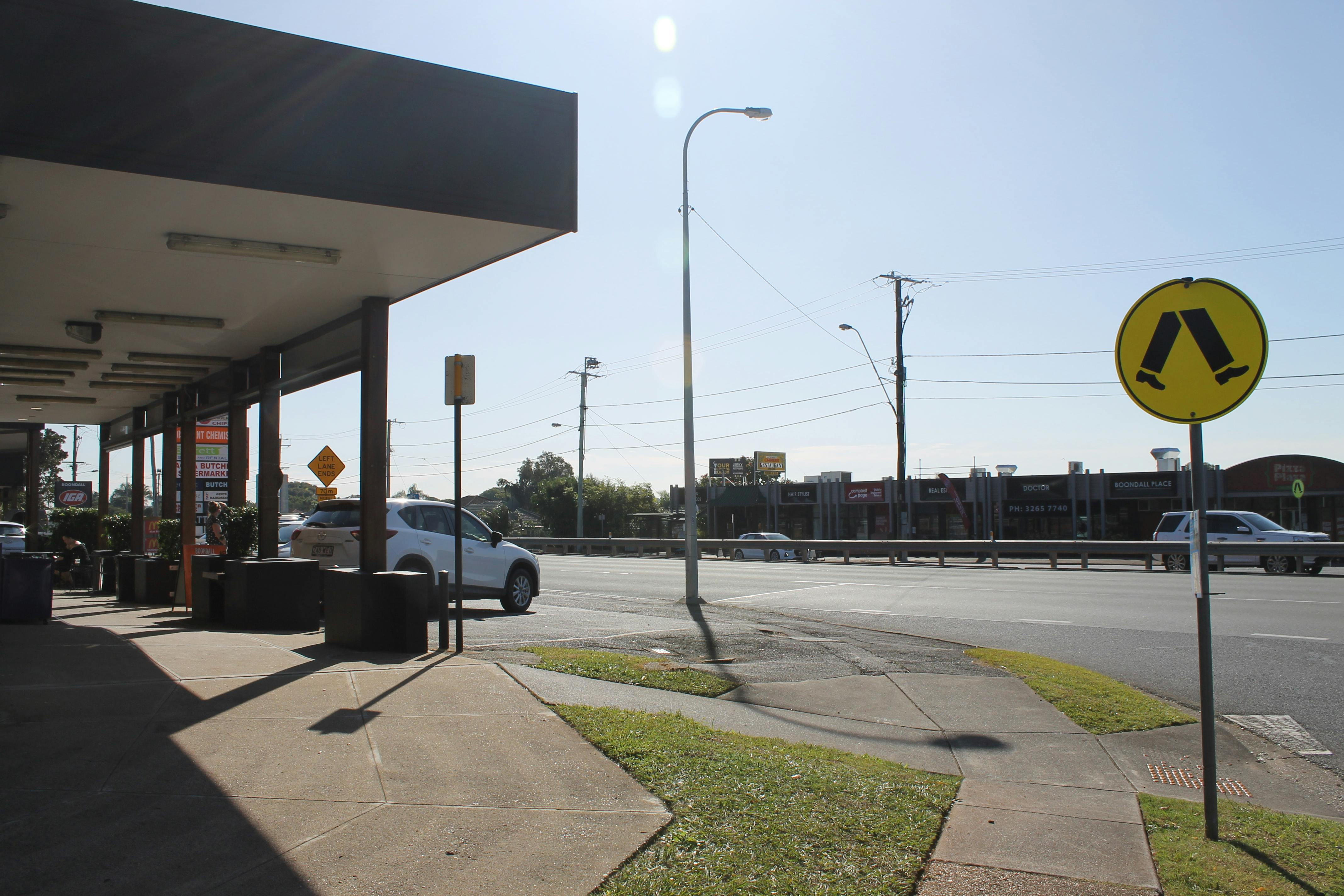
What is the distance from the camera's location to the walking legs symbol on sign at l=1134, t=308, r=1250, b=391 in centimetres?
446

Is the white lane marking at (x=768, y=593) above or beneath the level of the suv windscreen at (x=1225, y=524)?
beneath

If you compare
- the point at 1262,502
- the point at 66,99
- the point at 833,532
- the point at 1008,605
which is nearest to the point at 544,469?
the point at 833,532

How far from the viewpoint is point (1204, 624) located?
452cm

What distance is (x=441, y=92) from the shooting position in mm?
7531

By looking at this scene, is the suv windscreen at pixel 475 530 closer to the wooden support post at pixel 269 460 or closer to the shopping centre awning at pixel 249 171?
the wooden support post at pixel 269 460

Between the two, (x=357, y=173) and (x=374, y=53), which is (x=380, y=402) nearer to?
(x=357, y=173)

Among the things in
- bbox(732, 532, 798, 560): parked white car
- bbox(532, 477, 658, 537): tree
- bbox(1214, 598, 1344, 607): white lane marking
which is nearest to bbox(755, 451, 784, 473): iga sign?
bbox(532, 477, 658, 537): tree

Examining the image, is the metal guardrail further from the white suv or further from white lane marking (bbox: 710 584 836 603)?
white lane marking (bbox: 710 584 836 603)

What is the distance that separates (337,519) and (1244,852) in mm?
11327

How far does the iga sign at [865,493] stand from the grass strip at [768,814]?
4809 cm

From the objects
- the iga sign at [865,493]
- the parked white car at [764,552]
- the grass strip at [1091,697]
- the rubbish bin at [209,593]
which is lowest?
the parked white car at [764,552]

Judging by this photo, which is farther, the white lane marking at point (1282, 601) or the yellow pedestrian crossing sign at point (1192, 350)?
the white lane marking at point (1282, 601)

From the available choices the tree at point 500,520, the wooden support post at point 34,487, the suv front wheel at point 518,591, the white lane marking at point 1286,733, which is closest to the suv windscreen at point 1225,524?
the suv front wheel at point 518,591

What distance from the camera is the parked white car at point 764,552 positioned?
39106mm
